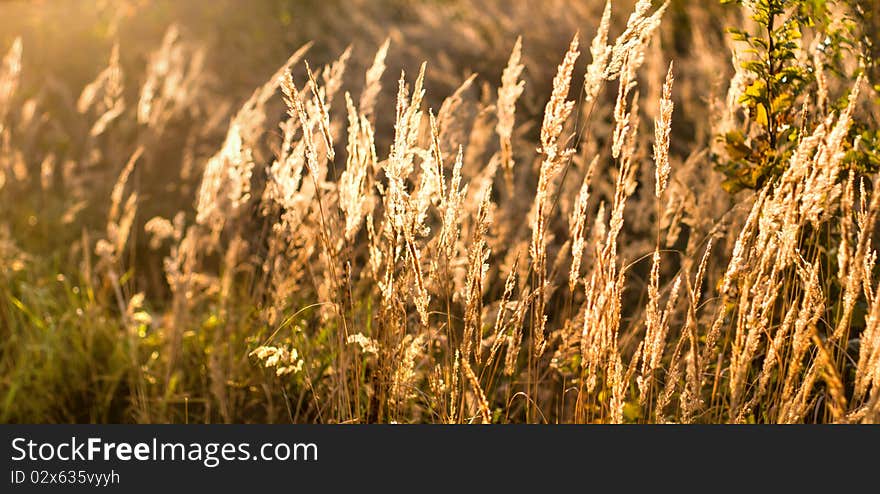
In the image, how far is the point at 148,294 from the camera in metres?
4.33

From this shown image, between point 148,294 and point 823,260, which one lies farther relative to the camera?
point 148,294

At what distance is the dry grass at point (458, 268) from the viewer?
5.87 feet

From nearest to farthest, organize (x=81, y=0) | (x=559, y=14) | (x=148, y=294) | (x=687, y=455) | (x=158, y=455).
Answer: (x=687, y=455) → (x=158, y=455) → (x=148, y=294) → (x=559, y=14) → (x=81, y=0)

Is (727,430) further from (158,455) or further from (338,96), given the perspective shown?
(338,96)

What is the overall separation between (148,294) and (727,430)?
3239mm

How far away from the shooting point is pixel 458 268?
2.64 m

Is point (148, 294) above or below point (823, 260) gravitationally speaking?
above

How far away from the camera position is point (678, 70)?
4848 mm

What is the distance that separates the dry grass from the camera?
1.79 meters

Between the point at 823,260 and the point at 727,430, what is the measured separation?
94 centimetres

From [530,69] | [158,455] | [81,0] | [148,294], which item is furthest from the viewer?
[81,0]

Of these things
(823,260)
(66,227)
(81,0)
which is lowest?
(823,260)

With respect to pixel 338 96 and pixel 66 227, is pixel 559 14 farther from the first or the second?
pixel 66 227

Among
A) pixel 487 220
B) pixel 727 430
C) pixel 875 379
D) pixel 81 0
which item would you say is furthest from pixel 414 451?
pixel 81 0
